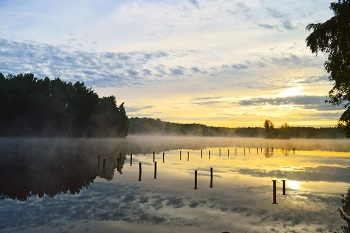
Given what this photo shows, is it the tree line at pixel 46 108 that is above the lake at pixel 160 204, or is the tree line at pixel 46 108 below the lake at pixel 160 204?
above

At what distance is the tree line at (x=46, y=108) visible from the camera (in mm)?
92500

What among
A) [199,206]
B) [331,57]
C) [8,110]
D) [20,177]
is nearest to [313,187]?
[331,57]

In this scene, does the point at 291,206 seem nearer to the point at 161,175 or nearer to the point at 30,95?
the point at 161,175

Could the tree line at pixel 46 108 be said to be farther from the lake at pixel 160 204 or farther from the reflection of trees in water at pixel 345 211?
the reflection of trees in water at pixel 345 211

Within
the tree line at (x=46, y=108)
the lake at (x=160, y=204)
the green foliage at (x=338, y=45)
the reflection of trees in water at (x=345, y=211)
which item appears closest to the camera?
the lake at (x=160, y=204)

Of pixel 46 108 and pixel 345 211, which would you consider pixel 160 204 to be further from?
pixel 46 108

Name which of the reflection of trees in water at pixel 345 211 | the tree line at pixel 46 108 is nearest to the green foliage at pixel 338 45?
the reflection of trees in water at pixel 345 211

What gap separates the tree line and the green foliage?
90170 mm

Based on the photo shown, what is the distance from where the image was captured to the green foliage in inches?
957

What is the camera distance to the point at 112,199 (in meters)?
Answer: 21.6

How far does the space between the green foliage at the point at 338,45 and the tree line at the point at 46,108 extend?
90.2 meters

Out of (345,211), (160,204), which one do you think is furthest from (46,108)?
(345,211)

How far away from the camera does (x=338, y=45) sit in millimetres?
25703

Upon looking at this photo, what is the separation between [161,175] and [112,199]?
14.3m
